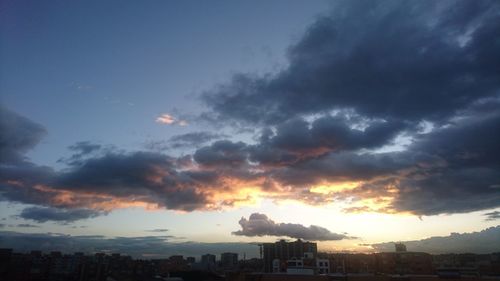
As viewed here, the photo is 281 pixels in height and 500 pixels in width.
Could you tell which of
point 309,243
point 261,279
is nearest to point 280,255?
point 309,243

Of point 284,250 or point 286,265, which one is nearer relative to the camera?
point 286,265

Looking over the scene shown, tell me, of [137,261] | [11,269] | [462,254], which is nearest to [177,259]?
[137,261]

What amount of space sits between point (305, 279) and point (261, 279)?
8007 mm

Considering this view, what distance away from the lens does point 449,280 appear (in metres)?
53.0

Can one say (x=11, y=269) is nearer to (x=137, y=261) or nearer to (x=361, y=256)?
(x=137, y=261)

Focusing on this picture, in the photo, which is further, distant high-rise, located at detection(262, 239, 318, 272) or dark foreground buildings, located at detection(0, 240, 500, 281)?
distant high-rise, located at detection(262, 239, 318, 272)

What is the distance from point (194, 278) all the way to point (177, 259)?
16305cm

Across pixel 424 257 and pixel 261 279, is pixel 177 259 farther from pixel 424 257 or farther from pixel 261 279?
pixel 261 279

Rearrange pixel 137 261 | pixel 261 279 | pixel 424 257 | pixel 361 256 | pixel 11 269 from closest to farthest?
pixel 261 279 < pixel 11 269 < pixel 424 257 < pixel 361 256 < pixel 137 261

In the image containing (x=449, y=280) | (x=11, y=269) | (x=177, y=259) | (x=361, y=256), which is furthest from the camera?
(x=177, y=259)

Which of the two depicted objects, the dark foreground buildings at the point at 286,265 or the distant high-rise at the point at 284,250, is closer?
the dark foreground buildings at the point at 286,265

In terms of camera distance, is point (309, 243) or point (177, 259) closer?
point (309, 243)

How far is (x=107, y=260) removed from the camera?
6294 inches

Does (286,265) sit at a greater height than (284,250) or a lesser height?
lesser
